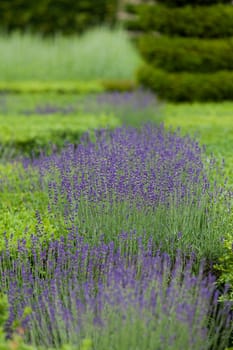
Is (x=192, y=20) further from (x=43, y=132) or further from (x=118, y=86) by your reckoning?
(x=43, y=132)

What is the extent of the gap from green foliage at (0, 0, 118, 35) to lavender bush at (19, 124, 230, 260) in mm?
15495

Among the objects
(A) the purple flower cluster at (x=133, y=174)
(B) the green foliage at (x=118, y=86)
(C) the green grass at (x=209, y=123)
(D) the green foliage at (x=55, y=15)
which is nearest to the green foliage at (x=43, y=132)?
(C) the green grass at (x=209, y=123)

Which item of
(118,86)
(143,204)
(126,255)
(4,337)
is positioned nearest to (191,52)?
(118,86)

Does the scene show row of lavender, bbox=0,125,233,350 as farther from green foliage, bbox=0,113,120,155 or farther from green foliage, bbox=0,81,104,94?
green foliage, bbox=0,81,104,94

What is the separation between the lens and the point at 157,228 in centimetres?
543

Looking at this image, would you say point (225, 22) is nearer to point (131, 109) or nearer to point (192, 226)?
point (131, 109)

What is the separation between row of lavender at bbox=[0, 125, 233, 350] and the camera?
13.0ft

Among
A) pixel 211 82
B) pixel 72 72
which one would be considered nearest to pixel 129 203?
pixel 211 82

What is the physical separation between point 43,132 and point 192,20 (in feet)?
14.5

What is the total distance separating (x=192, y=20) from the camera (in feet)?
39.6

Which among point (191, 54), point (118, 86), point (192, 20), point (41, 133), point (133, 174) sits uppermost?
point (192, 20)

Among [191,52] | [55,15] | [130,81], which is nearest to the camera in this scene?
[191,52]

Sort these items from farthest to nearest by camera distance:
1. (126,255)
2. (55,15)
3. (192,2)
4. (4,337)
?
(55,15), (192,2), (126,255), (4,337)

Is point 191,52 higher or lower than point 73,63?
higher
